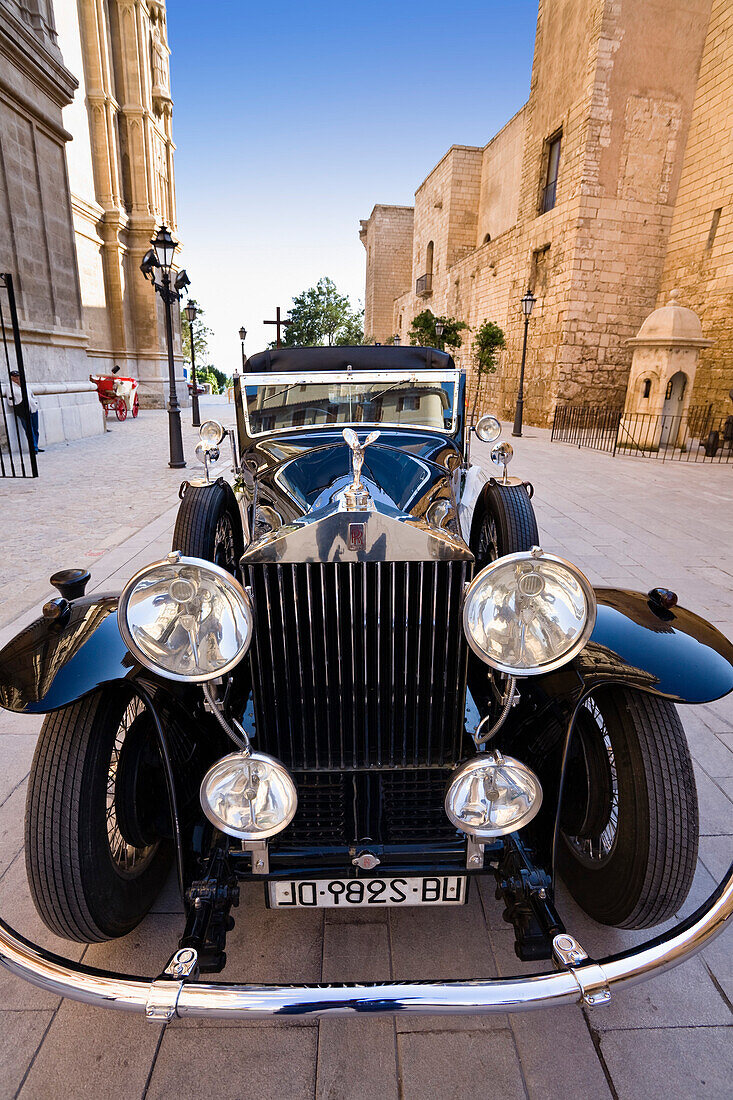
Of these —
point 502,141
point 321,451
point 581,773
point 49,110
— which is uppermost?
point 502,141

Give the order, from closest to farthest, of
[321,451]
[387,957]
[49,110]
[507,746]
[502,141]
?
[387,957], [507,746], [321,451], [49,110], [502,141]

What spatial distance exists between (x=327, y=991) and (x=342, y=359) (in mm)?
3929

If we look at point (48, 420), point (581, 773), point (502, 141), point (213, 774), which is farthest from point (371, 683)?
point (502, 141)

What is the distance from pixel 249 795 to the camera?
1.43 m

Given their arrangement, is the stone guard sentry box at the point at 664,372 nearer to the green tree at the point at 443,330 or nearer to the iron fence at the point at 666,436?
the iron fence at the point at 666,436

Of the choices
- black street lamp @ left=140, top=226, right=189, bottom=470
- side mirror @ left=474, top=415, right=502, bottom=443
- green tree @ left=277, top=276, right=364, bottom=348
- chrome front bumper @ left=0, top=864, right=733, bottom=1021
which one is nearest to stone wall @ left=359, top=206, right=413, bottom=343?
green tree @ left=277, top=276, right=364, bottom=348

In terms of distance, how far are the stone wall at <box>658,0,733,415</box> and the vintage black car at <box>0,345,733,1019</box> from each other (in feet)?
46.7

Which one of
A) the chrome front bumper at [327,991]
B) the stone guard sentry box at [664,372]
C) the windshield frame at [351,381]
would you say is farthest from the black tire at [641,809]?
the stone guard sentry box at [664,372]

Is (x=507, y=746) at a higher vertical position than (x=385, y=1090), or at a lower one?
higher

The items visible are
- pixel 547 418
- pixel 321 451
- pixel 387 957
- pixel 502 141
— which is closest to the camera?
pixel 387 957

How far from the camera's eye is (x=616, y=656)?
5.37 ft

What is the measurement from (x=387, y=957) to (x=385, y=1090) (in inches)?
13.1

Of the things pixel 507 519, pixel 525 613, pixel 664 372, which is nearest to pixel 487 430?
pixel 507 519

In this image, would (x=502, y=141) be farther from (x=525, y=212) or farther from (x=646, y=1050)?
(x=646, y=1050)
